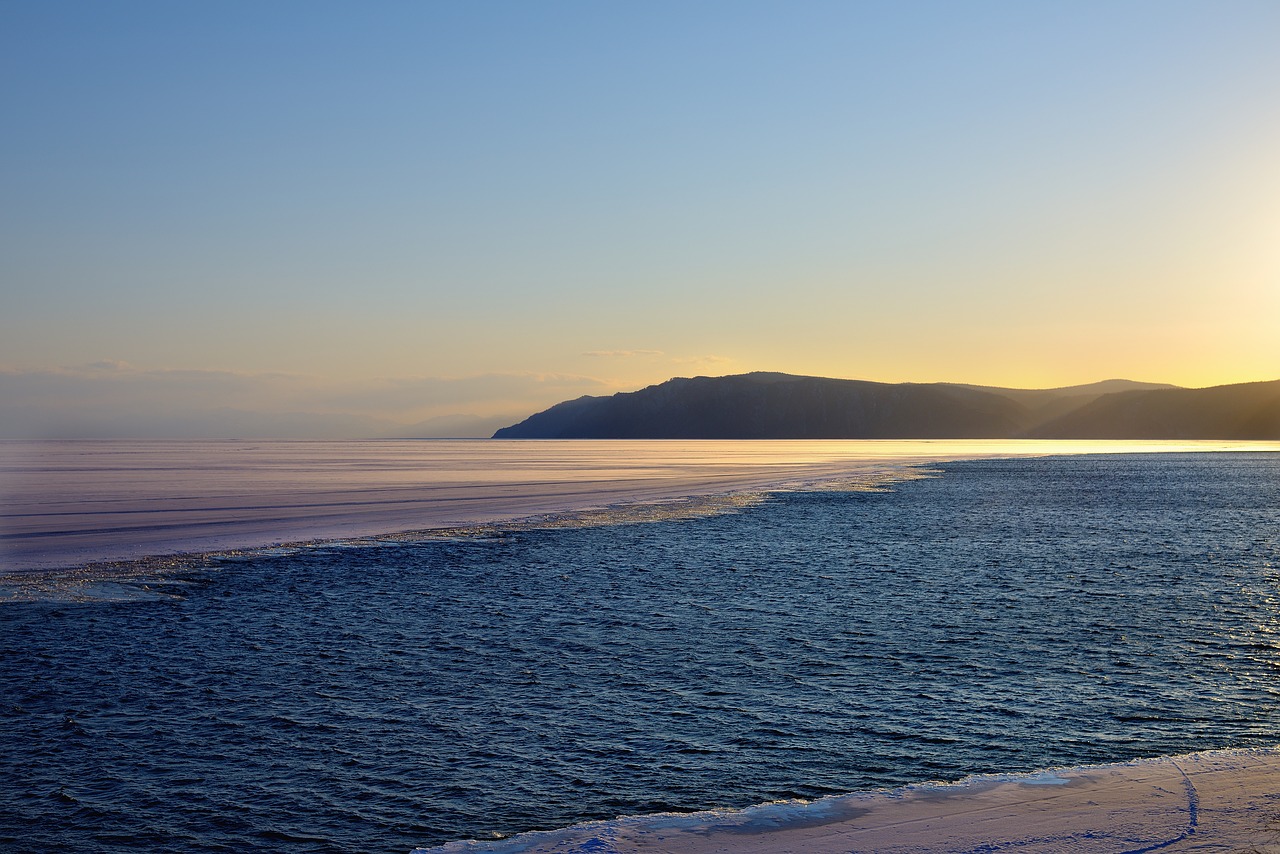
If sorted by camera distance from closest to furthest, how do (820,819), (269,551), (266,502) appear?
(820,819)
(269,551)
(266,502)

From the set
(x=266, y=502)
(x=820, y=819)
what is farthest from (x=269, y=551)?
(x=820, y=819)

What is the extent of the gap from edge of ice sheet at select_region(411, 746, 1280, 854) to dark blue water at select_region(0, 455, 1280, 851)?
40cm

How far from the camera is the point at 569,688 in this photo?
1331 cm

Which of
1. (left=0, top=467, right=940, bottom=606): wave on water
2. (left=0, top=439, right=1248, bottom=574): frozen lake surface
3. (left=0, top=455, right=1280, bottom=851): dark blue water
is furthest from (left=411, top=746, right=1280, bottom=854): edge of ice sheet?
(left=0, top=439, right=1248, bottom=574): frozen lake surface

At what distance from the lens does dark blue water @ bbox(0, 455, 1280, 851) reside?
30.7 feet

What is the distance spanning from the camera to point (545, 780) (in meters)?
9.80

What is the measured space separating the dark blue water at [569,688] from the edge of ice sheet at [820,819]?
15.8 inches

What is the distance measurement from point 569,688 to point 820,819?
5503 millimetres

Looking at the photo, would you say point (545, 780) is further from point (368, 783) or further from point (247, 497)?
point (247, 497)

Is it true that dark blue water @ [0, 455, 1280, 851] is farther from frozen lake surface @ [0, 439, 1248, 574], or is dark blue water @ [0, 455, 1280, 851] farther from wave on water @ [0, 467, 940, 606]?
frozen lake surface @ [0, 439, 1248, 574]

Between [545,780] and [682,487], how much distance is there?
172 feet

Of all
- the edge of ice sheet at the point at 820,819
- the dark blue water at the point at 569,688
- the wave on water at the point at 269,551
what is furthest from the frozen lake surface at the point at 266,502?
the edge of ice sheet at the point at 820,819

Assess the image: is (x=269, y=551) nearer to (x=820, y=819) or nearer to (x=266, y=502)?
(x=266, y=502)

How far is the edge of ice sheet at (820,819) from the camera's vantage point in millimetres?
7895
